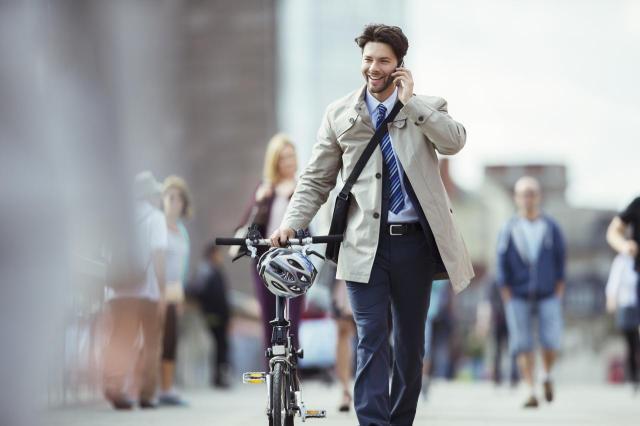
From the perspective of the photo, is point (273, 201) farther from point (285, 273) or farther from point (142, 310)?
point (285, 273)

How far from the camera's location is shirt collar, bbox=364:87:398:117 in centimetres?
657

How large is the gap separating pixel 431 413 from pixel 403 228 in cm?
550

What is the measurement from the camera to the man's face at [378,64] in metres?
6.38

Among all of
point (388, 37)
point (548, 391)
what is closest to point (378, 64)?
point (388, 37)

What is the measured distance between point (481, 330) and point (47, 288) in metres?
18.2

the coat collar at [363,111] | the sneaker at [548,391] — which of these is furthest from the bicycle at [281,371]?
the sneaker at [548,391]

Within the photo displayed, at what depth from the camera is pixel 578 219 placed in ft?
290

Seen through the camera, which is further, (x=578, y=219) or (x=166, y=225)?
(x=578, y=219)

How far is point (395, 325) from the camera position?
6.63 meters

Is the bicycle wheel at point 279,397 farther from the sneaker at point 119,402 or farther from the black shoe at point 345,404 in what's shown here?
the sneaker at point 119,402

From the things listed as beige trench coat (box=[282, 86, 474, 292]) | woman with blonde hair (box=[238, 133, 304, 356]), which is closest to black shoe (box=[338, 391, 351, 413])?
woman with blonde hair (box=[238, 133, 304, 356])

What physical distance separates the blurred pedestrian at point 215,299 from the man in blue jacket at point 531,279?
23.0ft

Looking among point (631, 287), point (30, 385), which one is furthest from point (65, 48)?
point (631, 287)

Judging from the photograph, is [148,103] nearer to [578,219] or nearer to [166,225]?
[166,225]
